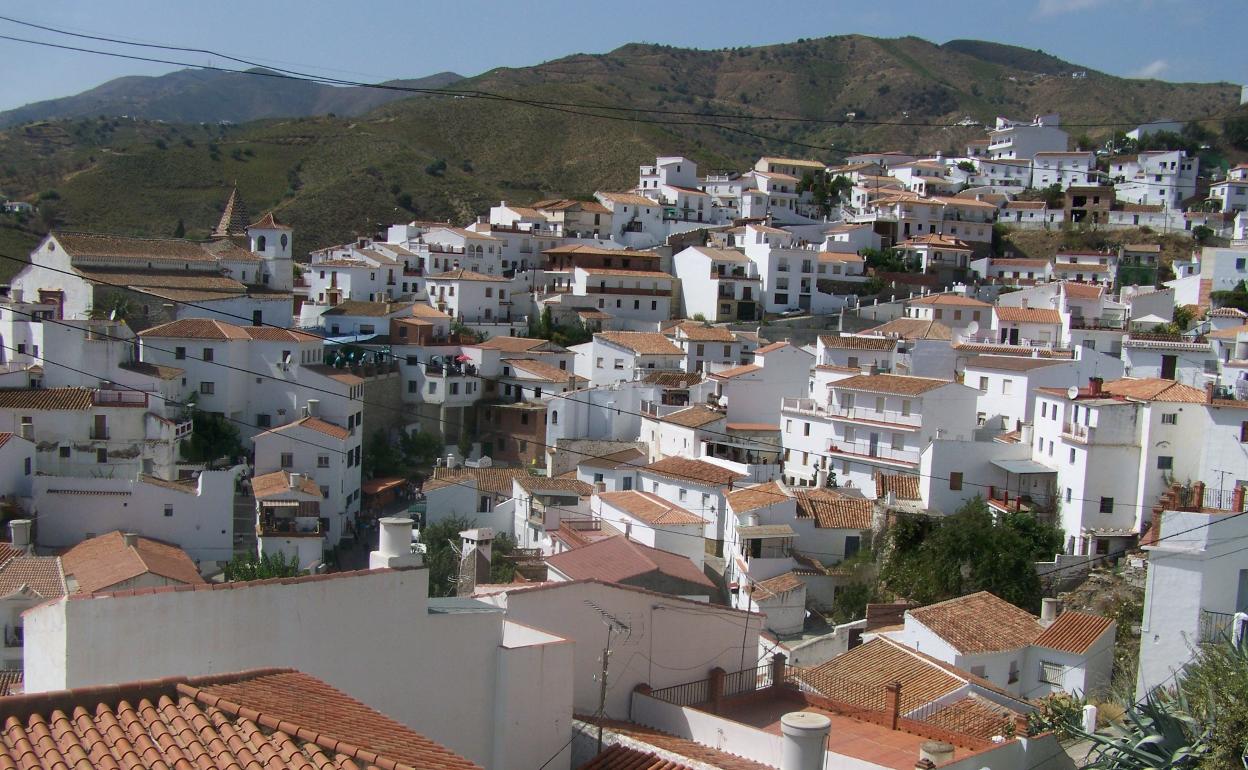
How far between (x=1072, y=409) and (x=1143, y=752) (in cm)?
1705

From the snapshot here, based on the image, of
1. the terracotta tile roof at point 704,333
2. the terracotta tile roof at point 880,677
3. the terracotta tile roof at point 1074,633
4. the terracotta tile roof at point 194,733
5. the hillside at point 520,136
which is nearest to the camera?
the terracotta tile roof at point 194,733

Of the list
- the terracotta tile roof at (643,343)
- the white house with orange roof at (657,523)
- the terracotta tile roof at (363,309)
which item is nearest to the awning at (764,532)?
the white house with orange roof at (657,523)

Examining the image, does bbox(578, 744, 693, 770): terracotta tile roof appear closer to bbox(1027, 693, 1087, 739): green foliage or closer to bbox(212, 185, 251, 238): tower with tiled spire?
bbox(1027, 693, 1087, 739): green foliage

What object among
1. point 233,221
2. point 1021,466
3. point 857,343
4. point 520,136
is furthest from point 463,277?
point 520,136

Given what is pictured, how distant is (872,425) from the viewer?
30.0 metres

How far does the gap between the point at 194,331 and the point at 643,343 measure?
15.2 meters

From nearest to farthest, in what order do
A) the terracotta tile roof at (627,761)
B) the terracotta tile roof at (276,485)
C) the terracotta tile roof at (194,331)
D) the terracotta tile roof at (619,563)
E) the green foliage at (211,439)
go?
the terracotta tile roof at (627,761), the terracotta tile roof at (619,563), the terracotta tile roof at (276,485), the green foliage at (211,439), the terracotta tile roof at (194,331)

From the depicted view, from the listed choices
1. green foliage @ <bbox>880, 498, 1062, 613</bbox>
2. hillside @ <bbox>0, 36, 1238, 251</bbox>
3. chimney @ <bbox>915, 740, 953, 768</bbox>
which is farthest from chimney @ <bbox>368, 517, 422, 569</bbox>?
hillside @ <bbox>0, 36, 1238, 251</bbox>

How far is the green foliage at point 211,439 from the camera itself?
1233 inches

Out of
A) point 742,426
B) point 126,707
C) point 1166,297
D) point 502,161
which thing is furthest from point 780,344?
point 502,161

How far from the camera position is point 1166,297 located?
4338 cm

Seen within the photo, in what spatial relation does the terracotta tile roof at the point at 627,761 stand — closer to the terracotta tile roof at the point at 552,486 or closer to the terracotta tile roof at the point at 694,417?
the terracotta tile roof at the point at 552,486

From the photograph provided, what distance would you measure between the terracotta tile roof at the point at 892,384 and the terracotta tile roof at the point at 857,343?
115 inches

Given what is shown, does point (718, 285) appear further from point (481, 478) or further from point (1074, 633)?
point (1074, 633)
